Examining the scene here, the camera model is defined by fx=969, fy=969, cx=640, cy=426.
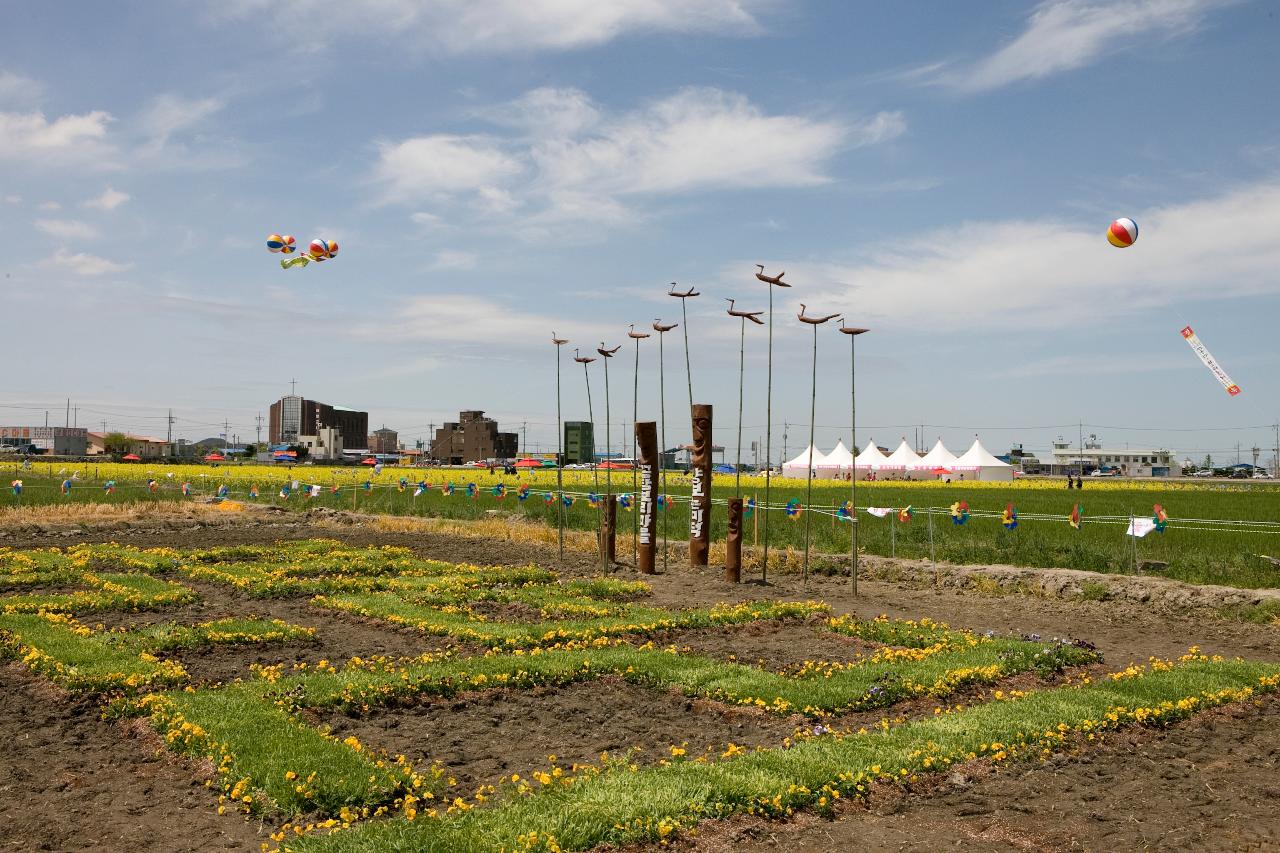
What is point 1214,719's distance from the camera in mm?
9609

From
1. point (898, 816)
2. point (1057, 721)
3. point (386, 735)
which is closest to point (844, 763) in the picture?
point (898, 816)

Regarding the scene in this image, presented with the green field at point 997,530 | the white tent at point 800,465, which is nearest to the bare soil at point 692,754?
the green field at point 997,530

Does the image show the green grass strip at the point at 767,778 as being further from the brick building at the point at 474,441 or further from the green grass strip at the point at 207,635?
the brick building at the point at 474,441

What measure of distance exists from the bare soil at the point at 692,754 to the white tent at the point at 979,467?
77.7 meters

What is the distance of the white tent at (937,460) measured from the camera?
89062 millimetres

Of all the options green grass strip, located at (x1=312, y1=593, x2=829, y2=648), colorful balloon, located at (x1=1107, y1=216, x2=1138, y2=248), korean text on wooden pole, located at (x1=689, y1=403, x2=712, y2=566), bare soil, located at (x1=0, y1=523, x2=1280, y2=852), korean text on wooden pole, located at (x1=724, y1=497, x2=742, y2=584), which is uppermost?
colorful balloon, located at (x1=1107, y1=216, x2=1138, y2=248)

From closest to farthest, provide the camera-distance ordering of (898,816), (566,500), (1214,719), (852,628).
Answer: (898,816) < (1214,719) < (852,628) < (566,500)

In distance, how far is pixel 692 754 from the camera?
846cm

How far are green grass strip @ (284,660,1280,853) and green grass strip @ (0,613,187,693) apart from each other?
5.36 meters

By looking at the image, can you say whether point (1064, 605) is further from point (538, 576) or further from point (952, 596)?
point (538, 576)

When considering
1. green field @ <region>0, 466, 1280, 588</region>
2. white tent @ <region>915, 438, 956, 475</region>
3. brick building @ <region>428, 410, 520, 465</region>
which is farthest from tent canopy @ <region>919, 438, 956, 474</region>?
brick building @ <region>428, 410, 520, 465</region>

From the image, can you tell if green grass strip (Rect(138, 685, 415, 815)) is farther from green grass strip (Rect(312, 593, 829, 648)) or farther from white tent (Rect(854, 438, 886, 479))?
white tent (Rect(854, 438, 886, 479))

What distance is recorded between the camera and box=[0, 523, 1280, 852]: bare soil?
263 inches

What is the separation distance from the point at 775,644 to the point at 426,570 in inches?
395
